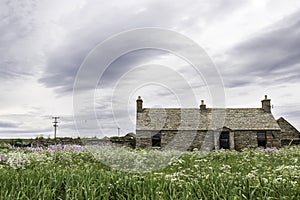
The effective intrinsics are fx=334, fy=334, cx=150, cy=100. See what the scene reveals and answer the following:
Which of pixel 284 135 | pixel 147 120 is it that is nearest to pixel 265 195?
pixel 147 120

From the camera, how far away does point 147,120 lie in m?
30.5

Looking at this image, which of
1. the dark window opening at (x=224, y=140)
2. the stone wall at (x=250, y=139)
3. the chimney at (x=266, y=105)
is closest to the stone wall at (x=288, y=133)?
the chimney at (x=266, y=105)

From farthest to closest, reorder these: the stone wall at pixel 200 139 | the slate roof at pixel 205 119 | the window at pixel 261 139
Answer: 1. the window at pixel 261 139
2. the slate roof at pixel 205 119
3. the stone wall at pixel 200 139

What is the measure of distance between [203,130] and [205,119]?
1.20 meters

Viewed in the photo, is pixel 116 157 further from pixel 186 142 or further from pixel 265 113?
pixel 265 113

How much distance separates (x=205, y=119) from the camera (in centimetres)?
3120

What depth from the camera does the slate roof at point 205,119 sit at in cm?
3042

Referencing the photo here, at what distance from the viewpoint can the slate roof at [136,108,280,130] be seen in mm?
30422

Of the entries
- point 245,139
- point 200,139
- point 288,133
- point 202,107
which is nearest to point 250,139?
point 245,139

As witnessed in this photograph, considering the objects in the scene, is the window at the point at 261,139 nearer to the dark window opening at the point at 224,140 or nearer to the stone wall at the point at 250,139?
the stone wall at the point at 250,139

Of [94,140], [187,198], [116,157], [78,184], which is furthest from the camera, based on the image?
[94,140]

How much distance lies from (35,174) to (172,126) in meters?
25.1

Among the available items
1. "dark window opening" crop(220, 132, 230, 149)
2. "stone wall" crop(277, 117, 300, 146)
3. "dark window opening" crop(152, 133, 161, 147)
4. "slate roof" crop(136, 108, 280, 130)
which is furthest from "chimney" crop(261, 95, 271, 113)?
"dark window opening" crop(152, 133, 161, 147)

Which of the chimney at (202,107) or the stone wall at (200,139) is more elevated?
the chimney at (202,107)
